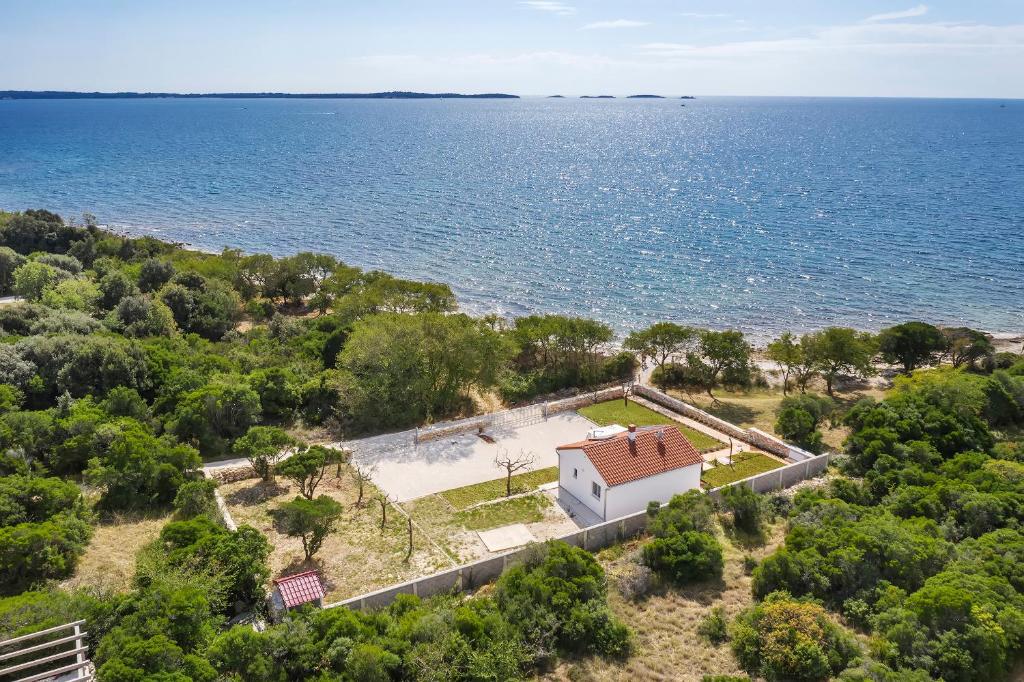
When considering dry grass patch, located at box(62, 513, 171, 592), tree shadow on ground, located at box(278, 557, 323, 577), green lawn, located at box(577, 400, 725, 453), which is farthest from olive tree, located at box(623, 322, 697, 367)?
dry grass patch, located at box(62, 513, 171, 592)

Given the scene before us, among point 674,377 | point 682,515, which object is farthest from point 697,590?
point 674,377

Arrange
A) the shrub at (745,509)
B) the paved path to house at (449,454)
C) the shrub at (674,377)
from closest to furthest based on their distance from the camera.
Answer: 1. the shrub at (745,509)
2. the paved path to house at (449,454)
3. the shrub at (674,377)

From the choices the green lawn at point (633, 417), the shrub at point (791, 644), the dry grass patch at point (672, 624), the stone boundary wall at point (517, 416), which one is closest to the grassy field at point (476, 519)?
the dry grass patch at point (672, 624)

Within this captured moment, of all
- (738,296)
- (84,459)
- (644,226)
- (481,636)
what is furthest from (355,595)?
(644,226)

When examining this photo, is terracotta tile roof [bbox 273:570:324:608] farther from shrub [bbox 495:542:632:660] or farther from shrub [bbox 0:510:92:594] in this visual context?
shrub [bbox 0:510:92:594]

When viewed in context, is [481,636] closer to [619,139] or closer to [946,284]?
[946,284]

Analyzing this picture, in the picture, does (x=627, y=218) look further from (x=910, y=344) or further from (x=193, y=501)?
(x=193, y=501)

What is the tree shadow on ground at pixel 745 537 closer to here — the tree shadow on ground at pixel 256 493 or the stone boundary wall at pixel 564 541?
the stone boundary wall at pixel 564 541
